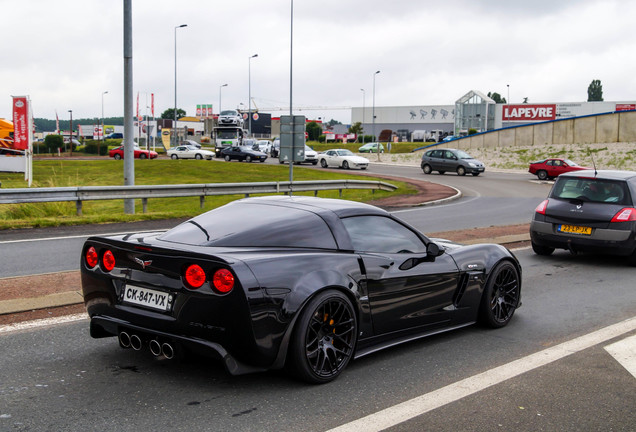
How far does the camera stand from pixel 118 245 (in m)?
4.84

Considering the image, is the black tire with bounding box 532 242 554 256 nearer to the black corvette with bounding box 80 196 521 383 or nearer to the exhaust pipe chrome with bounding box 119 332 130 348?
the black corvette with bounding box 80 196 521 383

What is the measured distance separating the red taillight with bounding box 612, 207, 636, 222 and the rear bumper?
0.16 meters

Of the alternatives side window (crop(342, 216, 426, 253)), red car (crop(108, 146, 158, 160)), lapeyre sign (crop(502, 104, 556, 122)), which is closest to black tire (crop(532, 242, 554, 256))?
side window (crop(342, 216, 426, 253))

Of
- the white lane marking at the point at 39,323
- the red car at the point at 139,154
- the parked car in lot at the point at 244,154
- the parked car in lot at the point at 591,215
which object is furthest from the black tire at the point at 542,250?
the red car at the point at 139,154

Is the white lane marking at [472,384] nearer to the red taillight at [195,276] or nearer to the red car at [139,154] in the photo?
the red taillight at [195,276]

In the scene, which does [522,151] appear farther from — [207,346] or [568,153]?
[207,346]

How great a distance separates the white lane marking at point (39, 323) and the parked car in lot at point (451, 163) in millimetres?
37807

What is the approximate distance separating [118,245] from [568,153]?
5453 centimetres

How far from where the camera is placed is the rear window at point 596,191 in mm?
10422

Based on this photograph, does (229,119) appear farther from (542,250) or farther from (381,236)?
(381,236)

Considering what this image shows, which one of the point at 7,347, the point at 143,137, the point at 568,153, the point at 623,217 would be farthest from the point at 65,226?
the point at 143,137

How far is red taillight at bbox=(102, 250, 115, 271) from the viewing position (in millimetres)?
4867

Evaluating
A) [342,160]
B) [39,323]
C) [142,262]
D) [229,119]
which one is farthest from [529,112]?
[142,262]

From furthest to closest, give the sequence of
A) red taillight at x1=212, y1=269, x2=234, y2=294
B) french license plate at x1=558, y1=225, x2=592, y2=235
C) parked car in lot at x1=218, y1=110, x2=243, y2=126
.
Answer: parked car in lot at x1=218, y1=110, x2=243, y2=126
french license plate at x1=558, y1=225, x2=592, y2=235
red taillight at x1=212, y1=269, x2=234, y2=294
